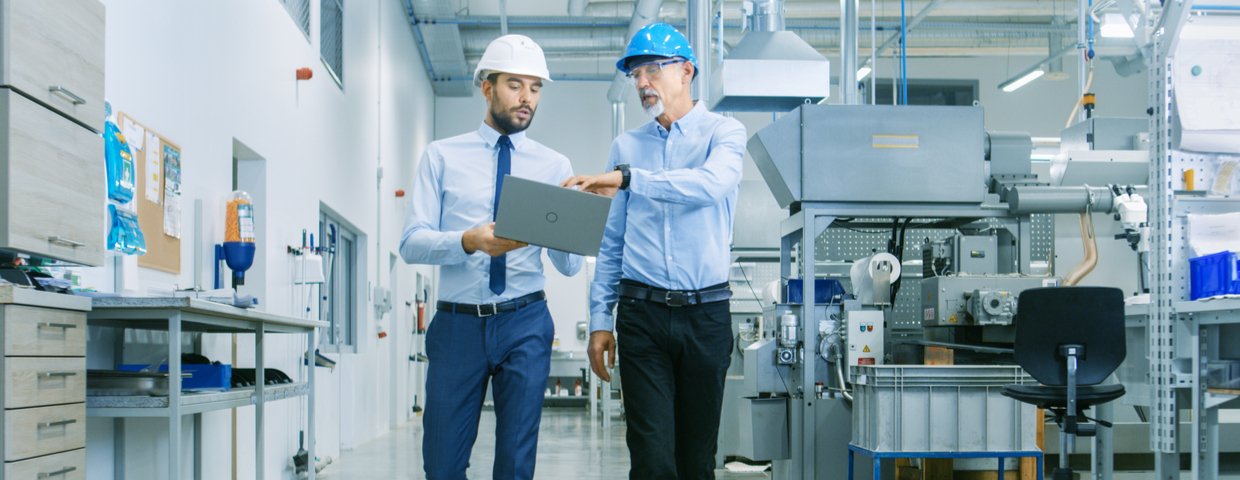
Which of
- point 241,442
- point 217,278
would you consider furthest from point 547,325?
point 241,442

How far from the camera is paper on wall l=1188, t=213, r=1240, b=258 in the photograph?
2.73 m

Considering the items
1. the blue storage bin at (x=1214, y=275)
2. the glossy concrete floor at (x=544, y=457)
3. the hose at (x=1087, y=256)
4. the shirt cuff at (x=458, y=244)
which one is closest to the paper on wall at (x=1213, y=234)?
the blue storage bin at (x=1214, y=275)

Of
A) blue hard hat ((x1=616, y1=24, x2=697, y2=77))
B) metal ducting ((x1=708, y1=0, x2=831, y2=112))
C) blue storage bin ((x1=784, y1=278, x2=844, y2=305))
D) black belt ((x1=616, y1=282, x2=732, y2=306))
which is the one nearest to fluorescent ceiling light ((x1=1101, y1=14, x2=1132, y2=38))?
metal ducting ((x1=708, y1=0, x2=831, y2=112))

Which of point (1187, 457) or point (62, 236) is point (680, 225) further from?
point (1187, 457)

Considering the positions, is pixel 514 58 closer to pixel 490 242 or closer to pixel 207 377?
pixel 490 242

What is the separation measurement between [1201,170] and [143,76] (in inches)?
134

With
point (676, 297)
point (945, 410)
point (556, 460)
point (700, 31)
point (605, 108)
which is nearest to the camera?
point (676, 297)

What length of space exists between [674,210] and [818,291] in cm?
168

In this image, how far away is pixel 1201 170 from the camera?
9.21 feet

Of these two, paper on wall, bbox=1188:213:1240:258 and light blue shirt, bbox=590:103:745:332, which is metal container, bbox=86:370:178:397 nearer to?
light blue shirt, bbox=590:103:745:332

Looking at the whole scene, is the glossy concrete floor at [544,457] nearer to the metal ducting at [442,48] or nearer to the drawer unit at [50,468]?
the drawer unit at [50,468]

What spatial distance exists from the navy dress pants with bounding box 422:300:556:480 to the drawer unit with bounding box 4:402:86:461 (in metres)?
0.72

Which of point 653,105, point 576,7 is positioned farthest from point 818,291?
point 576,7

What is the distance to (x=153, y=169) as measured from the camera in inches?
124
